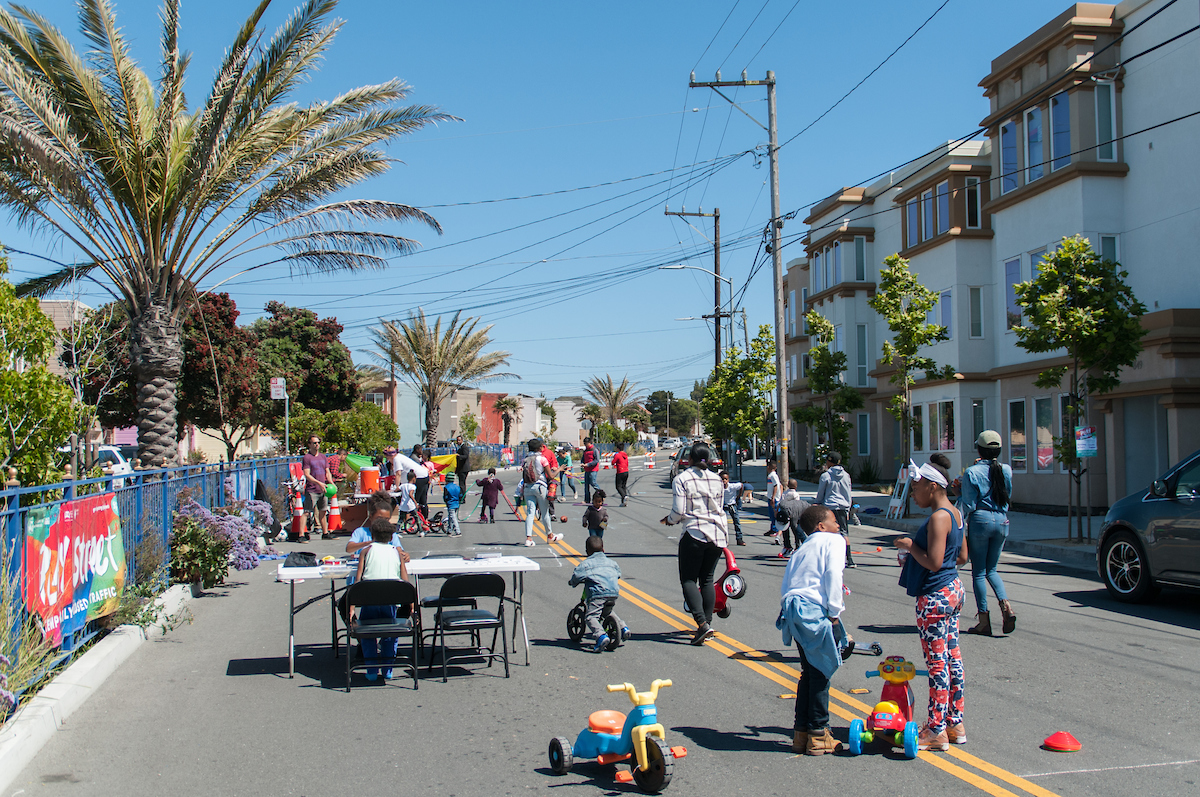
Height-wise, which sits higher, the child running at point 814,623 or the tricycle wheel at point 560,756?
the child running at point 814,623

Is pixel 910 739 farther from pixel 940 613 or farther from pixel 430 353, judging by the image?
pixel 430 353

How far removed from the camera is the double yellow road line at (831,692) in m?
5.19

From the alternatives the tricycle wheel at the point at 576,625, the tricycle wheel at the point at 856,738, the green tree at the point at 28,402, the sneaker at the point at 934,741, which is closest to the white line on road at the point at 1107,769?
the sneaker at the point at 934,741

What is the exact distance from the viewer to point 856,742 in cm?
572

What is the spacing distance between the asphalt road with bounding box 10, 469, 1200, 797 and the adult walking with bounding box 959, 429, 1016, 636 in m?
0.64

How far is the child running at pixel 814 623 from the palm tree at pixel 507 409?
77.0m

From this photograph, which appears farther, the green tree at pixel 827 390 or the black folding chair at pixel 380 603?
the green tree at pixel 827 390

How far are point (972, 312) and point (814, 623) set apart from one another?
75.2 feet

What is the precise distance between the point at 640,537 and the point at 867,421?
20608 mm

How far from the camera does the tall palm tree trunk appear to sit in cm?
1348

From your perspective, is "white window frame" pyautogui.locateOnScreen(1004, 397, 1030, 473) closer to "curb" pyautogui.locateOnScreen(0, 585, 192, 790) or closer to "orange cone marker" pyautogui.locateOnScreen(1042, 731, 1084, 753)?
"orange cone marker" pyautogui.locateOnScreen(1042, 731, 1084, 753)

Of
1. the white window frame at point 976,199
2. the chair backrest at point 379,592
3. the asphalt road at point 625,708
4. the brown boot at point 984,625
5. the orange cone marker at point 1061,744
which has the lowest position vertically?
the asphalt road at point 625,708

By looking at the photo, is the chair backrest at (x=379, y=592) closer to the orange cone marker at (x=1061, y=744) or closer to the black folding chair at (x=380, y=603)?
the black folding chair at (x=380, y=603)

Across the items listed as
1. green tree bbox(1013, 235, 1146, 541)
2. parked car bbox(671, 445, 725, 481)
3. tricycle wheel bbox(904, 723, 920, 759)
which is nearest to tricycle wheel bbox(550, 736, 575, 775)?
tricycle wheel bbox(904, 723, 920, 759)
